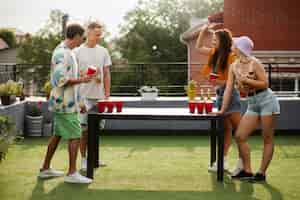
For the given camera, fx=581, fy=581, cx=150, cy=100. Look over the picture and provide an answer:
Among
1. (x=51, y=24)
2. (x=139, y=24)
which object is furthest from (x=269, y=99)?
(x=139, y=24)

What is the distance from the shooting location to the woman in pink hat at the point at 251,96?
202 inches

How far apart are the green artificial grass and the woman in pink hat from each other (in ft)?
1.06

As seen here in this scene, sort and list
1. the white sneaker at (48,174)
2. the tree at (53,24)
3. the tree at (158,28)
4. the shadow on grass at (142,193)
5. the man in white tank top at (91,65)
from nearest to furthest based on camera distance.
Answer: the shadow on grass at (142,193), the white sneaker at (48,174), the man in white tank top at (91,65), the tree at (53,24), the tree at (158,28)

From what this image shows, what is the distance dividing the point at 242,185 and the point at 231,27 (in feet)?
33.5

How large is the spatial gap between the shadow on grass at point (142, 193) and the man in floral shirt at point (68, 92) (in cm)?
28

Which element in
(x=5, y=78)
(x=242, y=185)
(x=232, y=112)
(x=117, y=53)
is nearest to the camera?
(x=242, y=185)

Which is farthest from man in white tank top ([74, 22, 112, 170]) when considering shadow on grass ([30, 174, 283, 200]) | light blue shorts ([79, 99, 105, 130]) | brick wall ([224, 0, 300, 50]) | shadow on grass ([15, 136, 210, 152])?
brick wall ([224, 0, 300, 50])

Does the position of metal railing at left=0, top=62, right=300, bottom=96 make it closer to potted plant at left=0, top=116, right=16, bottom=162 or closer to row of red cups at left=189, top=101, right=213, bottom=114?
row of red cups at left=189, top=101, right=213, bottom=114

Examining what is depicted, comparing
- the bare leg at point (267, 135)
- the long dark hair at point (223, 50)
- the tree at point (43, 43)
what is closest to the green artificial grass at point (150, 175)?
the bare leg at point (267, 135)

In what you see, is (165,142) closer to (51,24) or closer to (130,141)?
(130,141)

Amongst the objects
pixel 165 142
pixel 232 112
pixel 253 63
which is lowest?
pixel 165 142

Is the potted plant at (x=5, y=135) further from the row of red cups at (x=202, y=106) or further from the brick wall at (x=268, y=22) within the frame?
the brick wall at (x=268, y=22)

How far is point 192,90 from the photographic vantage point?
18.4ft

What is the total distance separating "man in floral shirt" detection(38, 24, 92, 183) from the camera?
503cm
